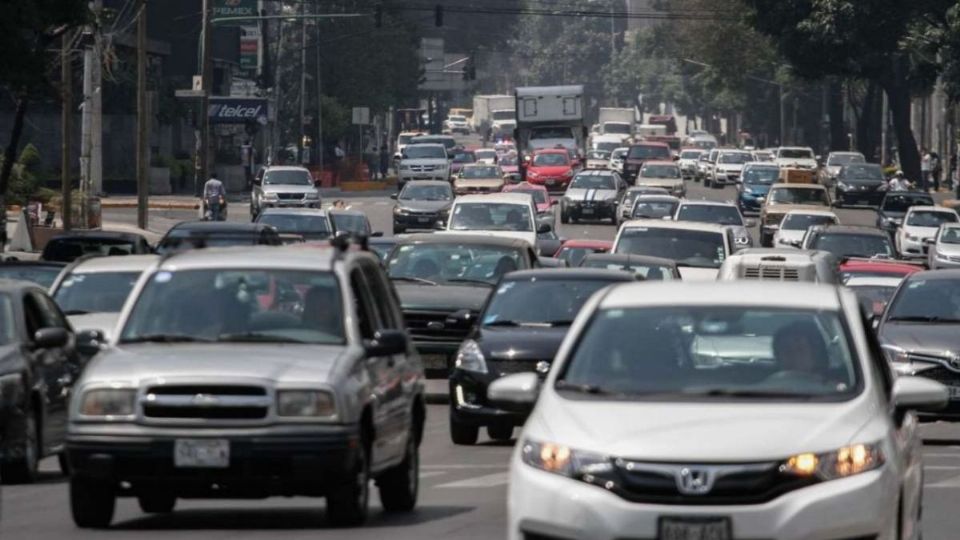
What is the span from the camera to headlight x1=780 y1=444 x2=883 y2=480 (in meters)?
9.11

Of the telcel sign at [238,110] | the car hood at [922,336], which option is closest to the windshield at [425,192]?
the telcel sign at [238,110]

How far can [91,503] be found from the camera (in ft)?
41.8

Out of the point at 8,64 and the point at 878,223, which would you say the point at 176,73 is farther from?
the point at 8,64

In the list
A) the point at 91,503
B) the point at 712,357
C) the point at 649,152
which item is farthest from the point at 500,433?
the point at 649,152

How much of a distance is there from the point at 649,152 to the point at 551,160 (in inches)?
444

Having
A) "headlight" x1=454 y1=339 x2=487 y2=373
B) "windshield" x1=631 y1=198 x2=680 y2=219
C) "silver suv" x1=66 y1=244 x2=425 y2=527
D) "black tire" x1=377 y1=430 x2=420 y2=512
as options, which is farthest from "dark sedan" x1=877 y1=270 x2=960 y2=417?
"windshield" x1=631 y1=198 x2=680 y2=219

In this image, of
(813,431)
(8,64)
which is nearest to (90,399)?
(813,431)

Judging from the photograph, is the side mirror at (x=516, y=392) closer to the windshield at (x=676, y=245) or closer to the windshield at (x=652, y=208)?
the windshield at (x=676, y=245)

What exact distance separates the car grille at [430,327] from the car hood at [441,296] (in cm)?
9

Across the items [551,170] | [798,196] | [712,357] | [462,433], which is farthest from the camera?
[551,170]

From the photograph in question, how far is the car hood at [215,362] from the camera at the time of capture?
483 inches

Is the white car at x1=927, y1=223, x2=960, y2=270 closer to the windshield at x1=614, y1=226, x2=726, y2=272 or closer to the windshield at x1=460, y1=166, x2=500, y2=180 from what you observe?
the windshield at x1=614, y1=226, x2=726, y2=272

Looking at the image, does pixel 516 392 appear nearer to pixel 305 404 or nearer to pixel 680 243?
pixel 305 404

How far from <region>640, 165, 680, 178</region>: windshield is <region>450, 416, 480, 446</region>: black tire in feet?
169
